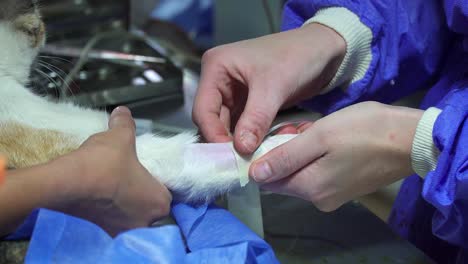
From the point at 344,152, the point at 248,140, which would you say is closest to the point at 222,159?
the point at 248,140

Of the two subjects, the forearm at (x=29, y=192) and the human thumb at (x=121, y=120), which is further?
the human thumb at (x=121, y=120)

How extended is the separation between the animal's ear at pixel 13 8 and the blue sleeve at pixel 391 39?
0.39m

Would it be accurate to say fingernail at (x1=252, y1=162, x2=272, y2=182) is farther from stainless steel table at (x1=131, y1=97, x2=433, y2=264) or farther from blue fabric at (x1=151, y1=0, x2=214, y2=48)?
blue fabric at (x1=151, y1=0, x2=214, y2=48)

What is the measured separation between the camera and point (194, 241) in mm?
549

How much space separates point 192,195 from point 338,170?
7.0 inches

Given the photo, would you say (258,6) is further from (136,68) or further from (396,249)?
(396,249)

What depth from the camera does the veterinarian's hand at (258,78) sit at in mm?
655

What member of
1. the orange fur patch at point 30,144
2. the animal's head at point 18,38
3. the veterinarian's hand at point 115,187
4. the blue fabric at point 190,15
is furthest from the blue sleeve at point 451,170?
the blue fabric at point 190,15

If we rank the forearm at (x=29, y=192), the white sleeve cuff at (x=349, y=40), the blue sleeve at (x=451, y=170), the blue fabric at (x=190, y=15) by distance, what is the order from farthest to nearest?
the blue fabric at (x=190, y=15), the white sleeve cuff at (x=349, y=40), the blue sleeve at (x=451, y=170), the forearm at (x=29, y=192)

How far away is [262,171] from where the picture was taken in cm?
Result: 62

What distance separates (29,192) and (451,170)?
402mm

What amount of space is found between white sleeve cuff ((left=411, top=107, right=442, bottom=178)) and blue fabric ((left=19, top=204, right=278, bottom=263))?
8.4 inches

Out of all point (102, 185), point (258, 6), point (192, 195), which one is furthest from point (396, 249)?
point (258, 6)

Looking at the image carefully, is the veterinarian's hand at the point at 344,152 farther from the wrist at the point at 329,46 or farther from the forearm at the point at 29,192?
the forearm at the point at 29,192
